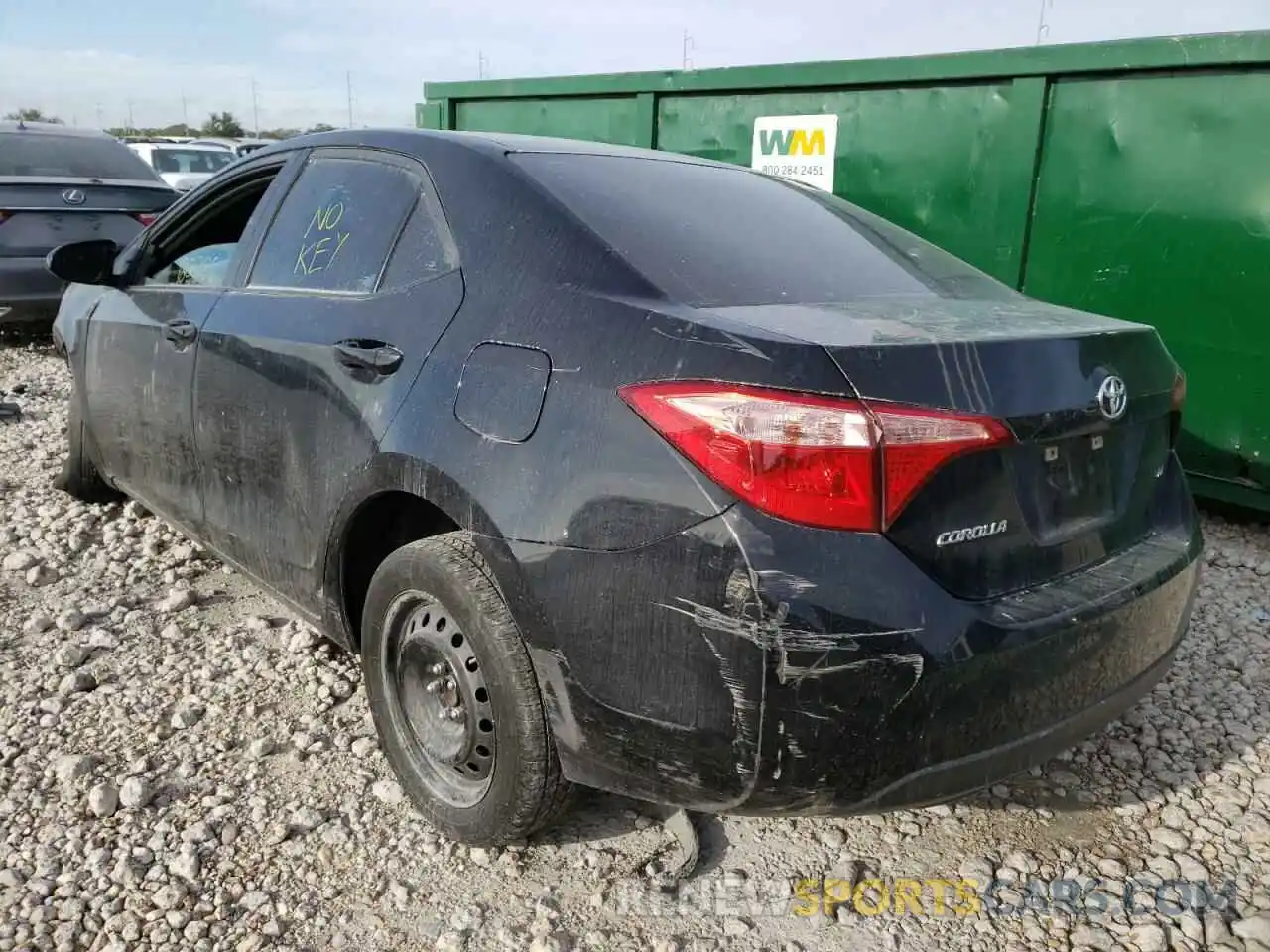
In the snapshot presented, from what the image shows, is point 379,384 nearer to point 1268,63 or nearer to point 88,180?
point 1268,63

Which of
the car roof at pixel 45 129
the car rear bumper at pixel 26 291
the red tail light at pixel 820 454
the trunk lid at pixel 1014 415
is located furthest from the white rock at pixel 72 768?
→ the car roof at pixel 45 129

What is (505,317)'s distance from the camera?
6.92ft

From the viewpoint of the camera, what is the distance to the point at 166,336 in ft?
10.7

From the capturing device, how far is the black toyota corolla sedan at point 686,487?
170 centimetres

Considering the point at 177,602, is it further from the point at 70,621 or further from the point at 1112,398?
the point at 1112,398

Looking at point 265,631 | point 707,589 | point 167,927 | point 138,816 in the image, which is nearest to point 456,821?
point 167,927

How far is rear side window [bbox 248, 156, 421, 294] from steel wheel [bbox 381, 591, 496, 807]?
872 mm

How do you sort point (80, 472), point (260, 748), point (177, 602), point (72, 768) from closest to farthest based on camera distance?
1. point (72, 768)
2. point (260, 748)
3. point (177, 602)
4. point (80, 472)

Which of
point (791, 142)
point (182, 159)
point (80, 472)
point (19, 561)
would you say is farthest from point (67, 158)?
point (182, 159)

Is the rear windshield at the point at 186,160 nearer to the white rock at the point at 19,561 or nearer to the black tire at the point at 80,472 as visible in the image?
the black tire at the point at 80,472

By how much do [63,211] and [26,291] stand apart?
64 cm

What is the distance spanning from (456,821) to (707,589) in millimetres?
981

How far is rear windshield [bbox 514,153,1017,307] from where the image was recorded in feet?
6.94

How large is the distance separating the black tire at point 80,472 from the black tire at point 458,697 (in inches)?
92.7
